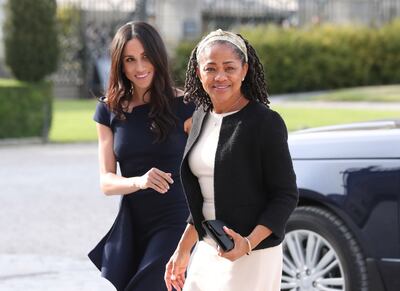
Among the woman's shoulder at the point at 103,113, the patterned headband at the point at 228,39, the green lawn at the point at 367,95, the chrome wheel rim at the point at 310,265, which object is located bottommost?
the green lawn at the point at 367,95

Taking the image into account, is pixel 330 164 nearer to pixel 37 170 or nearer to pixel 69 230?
pixel 69 230

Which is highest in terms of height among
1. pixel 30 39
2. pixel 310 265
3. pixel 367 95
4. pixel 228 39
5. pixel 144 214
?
pixel 228 39

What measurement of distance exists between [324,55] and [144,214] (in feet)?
94.6

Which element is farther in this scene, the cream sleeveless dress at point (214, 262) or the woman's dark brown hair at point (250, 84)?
the woman's dark brown hair at point (250, 84)

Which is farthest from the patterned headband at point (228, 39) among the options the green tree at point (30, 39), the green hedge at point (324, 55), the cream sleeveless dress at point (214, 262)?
the green hedge at point (324, 55)

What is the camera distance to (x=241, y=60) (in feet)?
12.8

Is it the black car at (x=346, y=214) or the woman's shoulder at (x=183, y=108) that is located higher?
the woman's shoulder at (x=183, y=108)

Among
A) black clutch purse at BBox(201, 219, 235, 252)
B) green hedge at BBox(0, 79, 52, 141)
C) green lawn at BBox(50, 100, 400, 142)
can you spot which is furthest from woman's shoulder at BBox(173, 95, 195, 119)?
green lawn at BBox(50, 100, 400, 142)

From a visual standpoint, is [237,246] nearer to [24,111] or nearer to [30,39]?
[24,111]

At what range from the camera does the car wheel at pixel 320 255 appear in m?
6.14

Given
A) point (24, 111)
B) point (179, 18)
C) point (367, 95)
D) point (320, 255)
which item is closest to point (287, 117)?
point (367, 95)

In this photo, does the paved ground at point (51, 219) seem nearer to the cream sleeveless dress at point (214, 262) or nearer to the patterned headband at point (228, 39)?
the cream sleeveless dress at point (214, 262)

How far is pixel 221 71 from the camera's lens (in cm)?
386

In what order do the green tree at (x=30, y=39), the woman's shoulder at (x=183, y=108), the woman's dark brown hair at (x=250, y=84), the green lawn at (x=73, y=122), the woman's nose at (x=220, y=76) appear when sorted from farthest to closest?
the green lawn at (x=73, y=122)
the green tree at (x=30, y=39)
the woman's shoulder at (x=183, y=108)
the woman's dark brown hair at (x=250, y=84)
the woman's nose at (x=220, y=76)
